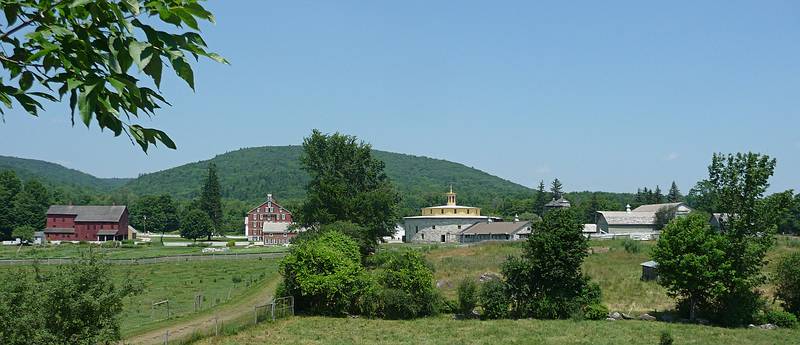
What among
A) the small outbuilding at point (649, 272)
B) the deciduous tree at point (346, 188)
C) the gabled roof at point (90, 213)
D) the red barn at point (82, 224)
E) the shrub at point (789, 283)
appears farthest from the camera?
the gabled roof at point (90, 213)

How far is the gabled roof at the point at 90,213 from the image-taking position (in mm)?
117250

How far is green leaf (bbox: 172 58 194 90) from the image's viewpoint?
3.12 meters

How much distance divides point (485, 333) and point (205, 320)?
13000 mm

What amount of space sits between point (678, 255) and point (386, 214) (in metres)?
34.6

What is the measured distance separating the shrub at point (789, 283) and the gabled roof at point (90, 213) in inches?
4190

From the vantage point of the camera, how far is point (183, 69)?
10.3 ft

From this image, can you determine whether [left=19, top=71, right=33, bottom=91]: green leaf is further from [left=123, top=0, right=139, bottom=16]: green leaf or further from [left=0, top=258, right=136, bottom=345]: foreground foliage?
[left=0, top=258, right=136, bottom=345]: foreground foliage

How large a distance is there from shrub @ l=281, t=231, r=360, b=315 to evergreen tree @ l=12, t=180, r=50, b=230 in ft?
342

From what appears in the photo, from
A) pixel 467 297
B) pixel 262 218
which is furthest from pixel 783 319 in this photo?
pixel 262 218

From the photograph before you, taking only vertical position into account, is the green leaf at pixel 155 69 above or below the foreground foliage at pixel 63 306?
above

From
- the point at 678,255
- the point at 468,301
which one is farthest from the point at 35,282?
the point at 678,255

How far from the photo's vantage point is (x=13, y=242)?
370 feet

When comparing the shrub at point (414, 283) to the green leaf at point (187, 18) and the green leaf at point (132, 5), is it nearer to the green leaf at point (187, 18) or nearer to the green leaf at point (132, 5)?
the green leaf at point (187, 18)

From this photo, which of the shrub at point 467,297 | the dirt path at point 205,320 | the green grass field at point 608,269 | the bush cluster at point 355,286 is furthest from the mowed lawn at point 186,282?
the green grass field at point 608,269
